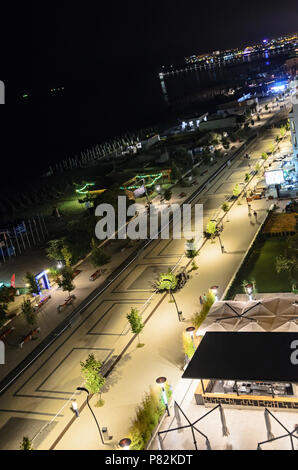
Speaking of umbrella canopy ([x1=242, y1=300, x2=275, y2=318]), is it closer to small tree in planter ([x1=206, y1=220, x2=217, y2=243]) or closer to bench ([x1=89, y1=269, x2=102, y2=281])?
bench ([x1=89, y1=269, x2=102, y2=281])

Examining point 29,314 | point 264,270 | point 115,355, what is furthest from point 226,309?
point 29,314

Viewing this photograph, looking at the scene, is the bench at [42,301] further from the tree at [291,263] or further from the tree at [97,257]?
the tree at [291,263]

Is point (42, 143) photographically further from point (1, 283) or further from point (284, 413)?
point (284, 413)

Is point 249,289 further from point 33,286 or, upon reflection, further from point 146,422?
point 33,286

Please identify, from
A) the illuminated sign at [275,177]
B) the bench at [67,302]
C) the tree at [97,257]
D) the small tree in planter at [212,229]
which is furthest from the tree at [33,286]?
the illuminated sign at [275,177]

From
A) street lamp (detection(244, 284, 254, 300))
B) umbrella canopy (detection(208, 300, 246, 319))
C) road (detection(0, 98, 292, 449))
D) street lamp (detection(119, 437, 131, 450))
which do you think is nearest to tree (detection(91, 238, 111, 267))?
road (detection(0, 98, 292, 449))
